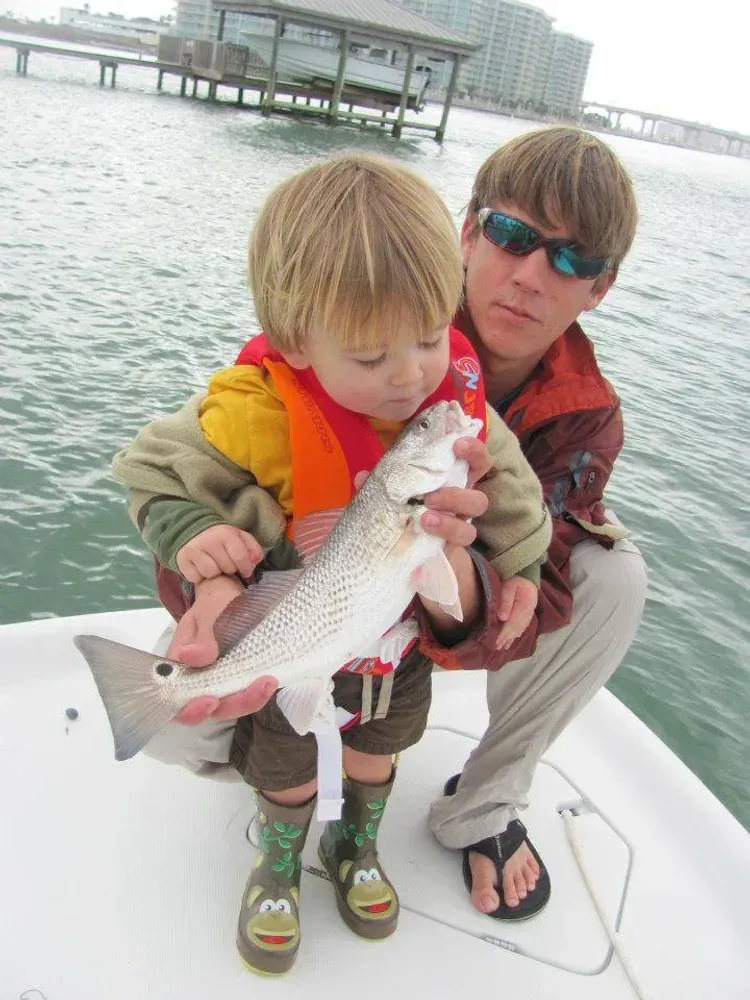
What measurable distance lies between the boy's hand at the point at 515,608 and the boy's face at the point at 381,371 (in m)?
0.62

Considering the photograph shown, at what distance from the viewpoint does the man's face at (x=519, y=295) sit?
110 inches

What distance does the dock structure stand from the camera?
38125 millimetres

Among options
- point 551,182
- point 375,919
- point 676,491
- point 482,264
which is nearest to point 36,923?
point 375,919

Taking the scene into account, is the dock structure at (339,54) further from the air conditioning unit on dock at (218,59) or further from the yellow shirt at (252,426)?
the yellow shirt at (252,426)

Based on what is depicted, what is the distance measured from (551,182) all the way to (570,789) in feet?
7.67

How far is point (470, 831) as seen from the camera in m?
2.81

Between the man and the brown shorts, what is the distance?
A: 0.15 meters

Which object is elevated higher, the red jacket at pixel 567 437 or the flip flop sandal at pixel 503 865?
the red jacket at pixel 567 437

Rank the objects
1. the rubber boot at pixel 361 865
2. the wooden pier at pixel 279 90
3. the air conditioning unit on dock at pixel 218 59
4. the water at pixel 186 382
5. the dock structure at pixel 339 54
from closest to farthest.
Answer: the rubber boot at pixel 361 865 → the water at pixel 186 382 → the dock structure at pixel 339 54 → the wooden pier at pixel 279 90 → the air conditioning unit on dock at pixel 218 59

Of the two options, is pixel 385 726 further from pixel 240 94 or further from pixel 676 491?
pixel 240 94

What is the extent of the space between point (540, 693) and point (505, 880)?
2.06 ft

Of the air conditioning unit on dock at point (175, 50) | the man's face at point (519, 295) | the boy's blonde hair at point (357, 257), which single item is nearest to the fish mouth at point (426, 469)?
the boy's blonde hair at point (357, 257)

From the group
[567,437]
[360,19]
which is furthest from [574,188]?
[360,19]

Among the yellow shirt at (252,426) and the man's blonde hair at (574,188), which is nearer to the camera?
the yellow shirt at (252,426)
